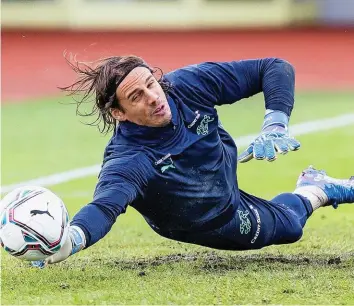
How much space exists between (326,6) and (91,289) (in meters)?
21.0

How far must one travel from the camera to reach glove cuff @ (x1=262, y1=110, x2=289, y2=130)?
615cm

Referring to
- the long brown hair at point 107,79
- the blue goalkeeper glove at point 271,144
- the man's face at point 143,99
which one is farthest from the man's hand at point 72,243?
the blue goalkeeper glove at point 271,144

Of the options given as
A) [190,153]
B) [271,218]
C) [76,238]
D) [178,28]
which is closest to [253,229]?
[271,218]

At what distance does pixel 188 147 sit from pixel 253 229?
789mm

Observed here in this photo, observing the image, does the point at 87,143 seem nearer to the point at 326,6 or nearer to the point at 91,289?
the point at 91,289

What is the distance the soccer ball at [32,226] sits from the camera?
16.8 feet

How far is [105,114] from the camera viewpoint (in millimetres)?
6164

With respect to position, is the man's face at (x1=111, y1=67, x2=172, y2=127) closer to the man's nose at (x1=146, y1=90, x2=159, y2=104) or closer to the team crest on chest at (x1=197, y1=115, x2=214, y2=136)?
the man's nose at (x1=146, y1=90, x2=159, y2=104)

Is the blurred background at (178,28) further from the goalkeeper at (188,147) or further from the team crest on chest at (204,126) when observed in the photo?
the team crest on chest at (204,126)

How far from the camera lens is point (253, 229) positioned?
21.1 ft

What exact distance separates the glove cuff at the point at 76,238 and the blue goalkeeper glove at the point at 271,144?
1.20m

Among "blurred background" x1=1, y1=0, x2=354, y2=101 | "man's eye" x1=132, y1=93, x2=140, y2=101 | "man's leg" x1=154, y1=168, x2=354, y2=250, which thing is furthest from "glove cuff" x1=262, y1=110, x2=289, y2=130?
"blurred background" x1=1, y1=0, x2=354, y2=101

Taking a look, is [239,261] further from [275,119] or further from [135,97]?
[135,97]

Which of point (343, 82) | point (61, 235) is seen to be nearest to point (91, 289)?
point (61, 235)
